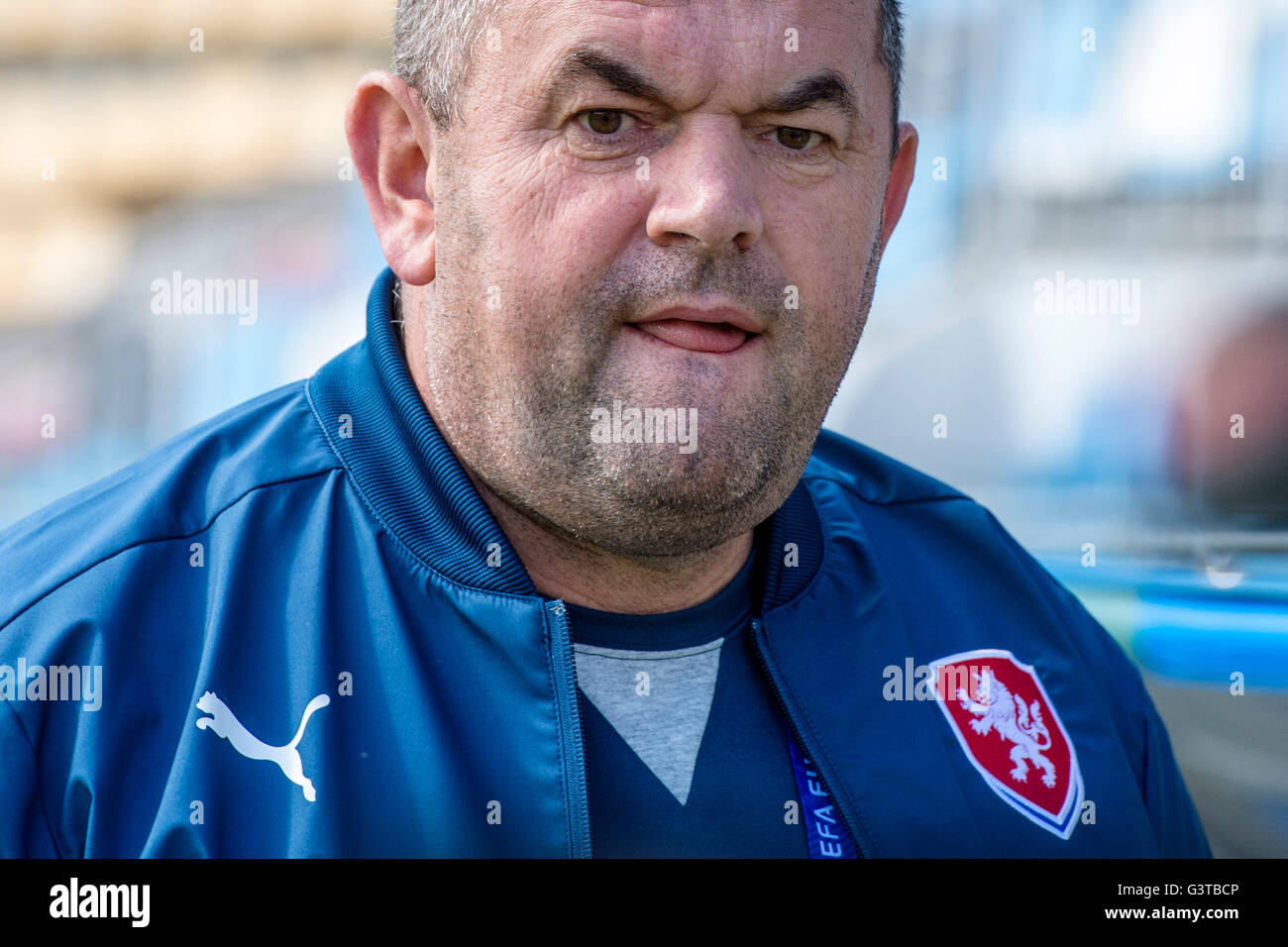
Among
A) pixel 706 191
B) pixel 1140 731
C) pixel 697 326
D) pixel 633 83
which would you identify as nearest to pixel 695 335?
pixel 697 326

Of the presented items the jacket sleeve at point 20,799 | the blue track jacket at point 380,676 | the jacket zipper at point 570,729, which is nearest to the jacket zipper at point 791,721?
the blue track jacket at point 380,676

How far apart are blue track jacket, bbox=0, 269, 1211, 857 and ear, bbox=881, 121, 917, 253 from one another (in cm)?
36

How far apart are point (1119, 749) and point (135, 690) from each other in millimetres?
1138

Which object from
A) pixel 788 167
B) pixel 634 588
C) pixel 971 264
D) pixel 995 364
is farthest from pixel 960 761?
pixel 971 264

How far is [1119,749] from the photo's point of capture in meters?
1.63

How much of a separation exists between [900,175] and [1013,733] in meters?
0.70

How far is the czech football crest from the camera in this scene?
4.95ft

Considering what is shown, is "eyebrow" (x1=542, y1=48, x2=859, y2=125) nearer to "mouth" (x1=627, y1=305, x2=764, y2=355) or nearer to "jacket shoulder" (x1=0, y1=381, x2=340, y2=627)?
"mouth" (x1=627, y1=305, x2=764, y2=355)

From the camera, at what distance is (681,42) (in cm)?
129

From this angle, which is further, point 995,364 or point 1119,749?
point 995,364

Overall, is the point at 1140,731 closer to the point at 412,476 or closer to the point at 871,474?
the point at 871,474

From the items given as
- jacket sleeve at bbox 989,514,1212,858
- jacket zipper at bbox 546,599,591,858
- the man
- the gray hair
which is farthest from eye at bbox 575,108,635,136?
jacket sleeve at bbox 989,514,1212,858
